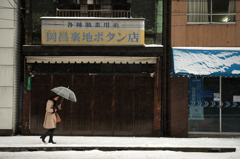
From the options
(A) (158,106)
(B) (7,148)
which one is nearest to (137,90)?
(A) (158,106)

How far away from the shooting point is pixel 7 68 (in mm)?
11477

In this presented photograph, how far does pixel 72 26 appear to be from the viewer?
1139cm

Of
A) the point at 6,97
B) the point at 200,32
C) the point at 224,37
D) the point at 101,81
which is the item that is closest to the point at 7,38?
the point at 6,97

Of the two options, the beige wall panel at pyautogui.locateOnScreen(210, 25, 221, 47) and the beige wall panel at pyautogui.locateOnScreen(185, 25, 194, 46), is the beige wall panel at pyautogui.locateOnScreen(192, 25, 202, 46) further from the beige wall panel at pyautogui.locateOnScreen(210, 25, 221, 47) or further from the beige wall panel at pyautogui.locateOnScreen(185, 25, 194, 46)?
the beige wall panel at pyautogui.locateOnScreen(210, 25, 221, 47)

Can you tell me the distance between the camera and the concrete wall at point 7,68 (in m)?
11.4

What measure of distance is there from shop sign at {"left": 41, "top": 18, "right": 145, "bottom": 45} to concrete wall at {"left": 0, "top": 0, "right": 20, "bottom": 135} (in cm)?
148

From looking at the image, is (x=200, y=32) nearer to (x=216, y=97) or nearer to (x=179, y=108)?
(x=216, y=97)

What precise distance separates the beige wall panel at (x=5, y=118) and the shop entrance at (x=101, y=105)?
910mm

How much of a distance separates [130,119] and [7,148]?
17.2 feet

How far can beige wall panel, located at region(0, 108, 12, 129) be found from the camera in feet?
37.4

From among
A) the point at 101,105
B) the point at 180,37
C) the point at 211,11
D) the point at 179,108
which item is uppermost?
the point at 211,11

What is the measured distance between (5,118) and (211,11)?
10.4 m

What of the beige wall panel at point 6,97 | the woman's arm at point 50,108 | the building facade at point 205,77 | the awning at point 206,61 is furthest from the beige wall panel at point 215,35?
the beige wall panel at point 6,97

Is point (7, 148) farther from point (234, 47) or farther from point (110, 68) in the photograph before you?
point (234, 47)
